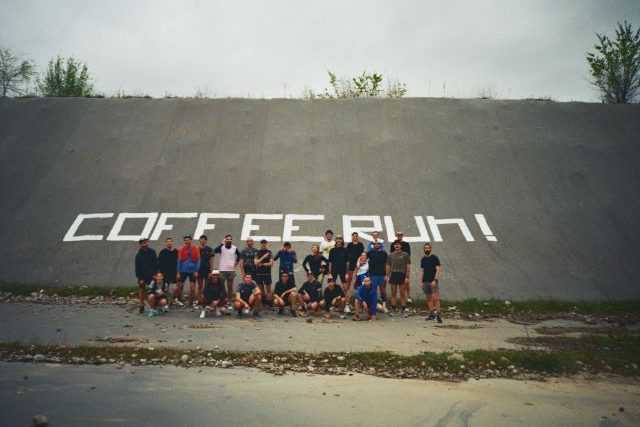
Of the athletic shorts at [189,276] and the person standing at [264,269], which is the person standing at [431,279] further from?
the athletic shorts at [189,276]

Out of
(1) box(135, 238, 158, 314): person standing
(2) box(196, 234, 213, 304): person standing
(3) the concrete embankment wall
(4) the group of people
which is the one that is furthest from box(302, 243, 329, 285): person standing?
(1) box(135, 238, 158, 314): person standing

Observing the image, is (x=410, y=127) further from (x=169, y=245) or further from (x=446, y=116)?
(x=169, y=245)

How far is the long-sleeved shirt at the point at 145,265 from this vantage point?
495 inches

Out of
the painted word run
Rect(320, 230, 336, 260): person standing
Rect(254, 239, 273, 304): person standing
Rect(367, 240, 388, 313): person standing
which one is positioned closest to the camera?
Rect(367, 240, 388, 313): person standing

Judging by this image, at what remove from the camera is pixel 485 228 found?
→ 1762 cm

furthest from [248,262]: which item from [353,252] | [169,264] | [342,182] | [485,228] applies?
[485,228]

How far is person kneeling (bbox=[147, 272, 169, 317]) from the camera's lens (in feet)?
40.8

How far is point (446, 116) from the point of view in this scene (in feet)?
74.4

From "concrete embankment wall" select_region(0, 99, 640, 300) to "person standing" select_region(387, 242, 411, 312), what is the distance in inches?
86.9

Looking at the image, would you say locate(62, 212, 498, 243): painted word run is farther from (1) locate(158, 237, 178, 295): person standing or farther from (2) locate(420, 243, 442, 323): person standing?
(2) locate(420, 243, 442, 323): person standing

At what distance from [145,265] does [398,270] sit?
6378mm

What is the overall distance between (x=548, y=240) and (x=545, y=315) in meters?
4.29

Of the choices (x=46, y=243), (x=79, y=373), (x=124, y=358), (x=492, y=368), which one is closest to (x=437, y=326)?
(x=492, y=368)

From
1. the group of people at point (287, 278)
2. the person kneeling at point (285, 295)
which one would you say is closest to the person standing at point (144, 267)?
the group of people at point (287, 278)
